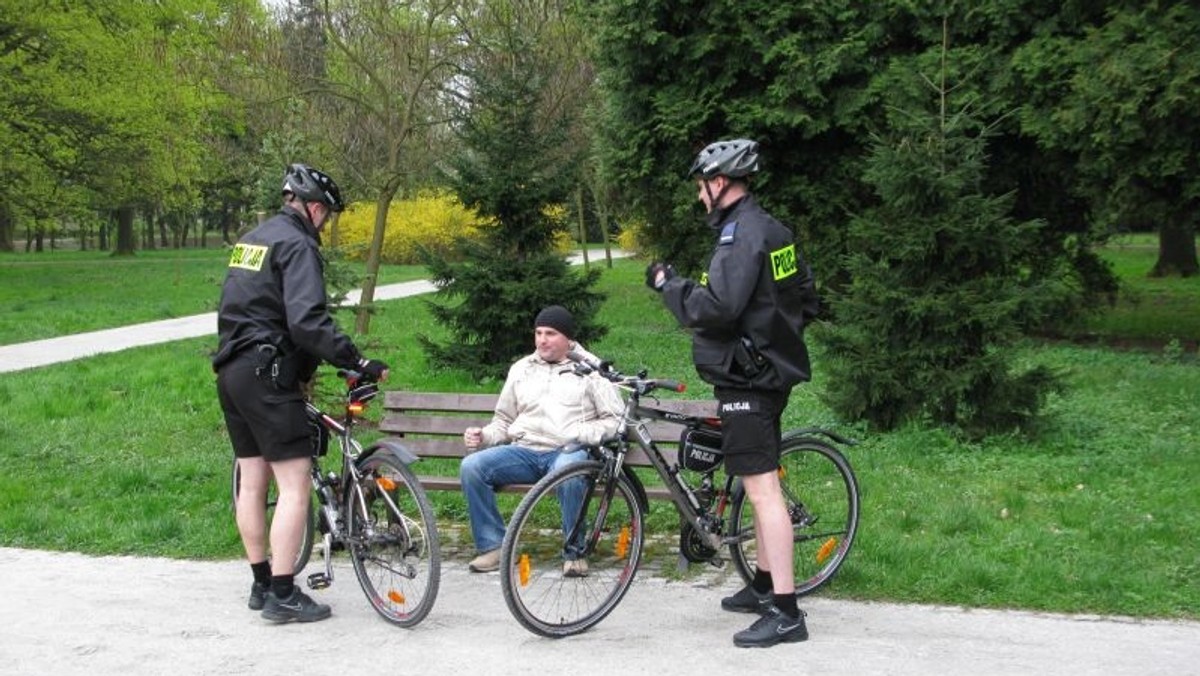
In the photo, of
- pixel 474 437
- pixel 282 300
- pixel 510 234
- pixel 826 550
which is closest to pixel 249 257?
pixel 282 300

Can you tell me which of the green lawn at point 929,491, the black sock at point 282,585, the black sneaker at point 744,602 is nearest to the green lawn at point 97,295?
the green lawn at point 929,491

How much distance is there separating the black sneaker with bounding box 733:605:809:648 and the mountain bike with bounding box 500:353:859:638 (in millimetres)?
557

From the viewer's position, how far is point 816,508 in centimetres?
559

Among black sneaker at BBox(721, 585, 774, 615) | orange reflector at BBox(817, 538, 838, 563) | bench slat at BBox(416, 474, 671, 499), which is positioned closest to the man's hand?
bench slat at BBox(416, 474, 671, 499)

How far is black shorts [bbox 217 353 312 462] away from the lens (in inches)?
200

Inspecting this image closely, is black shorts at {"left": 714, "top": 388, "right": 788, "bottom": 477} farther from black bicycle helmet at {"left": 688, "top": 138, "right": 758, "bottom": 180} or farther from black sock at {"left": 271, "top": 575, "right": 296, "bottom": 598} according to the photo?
black sock at {"left": 271, "top": 575, "right": 296, "bottom": 598}

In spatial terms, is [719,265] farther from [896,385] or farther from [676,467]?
[896,385]

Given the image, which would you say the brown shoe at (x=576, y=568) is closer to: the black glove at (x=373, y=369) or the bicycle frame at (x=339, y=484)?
the bicycle frame at (x=339, y=484)

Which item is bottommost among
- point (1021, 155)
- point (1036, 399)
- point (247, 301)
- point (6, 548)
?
point (6, 548)

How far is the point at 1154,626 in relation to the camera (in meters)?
4.97

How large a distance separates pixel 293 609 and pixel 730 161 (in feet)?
8.53

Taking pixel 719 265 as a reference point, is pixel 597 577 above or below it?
below

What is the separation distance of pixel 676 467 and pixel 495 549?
1042 mm

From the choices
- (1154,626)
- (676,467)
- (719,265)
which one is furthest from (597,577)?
(1154,626)
